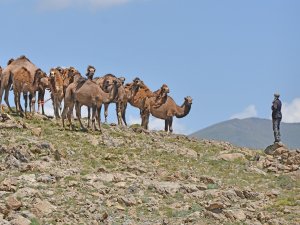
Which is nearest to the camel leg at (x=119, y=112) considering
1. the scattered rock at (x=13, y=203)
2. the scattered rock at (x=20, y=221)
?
the scattered rock at (x=13, y=203)

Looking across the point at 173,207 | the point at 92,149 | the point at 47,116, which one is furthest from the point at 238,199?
the point at 47,116

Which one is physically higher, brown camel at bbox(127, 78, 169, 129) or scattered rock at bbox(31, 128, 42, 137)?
brown camel at bbox(127, 78, 169, 129)

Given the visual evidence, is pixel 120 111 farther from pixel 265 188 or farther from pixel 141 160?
pixel 265 188

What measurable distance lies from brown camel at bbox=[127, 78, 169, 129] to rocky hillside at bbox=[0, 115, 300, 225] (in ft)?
21.1

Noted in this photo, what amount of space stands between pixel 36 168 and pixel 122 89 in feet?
40.8

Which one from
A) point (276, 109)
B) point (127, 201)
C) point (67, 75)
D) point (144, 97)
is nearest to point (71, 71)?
point (67, 75)

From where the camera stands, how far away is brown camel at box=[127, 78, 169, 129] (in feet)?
110

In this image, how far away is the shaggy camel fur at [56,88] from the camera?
29.9m

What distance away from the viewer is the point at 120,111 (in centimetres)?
3256

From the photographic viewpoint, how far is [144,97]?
112ft

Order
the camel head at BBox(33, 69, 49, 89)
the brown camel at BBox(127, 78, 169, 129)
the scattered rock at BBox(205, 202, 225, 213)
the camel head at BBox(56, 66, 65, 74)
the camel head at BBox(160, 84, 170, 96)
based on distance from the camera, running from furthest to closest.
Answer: the camel head at BBox(160, 84, 170, 96)
the brown camel at BBox(127, 78, 169, 129)
the camel head at BBox(56, 66, 65, 74)
the camel head at BBox(33, 69, 49, 89)
the scattered rock at BBox(205, 202, 225, 213)

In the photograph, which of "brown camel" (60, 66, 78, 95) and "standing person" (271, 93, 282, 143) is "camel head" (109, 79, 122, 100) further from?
"standing person" (271, 93, 282, 143)

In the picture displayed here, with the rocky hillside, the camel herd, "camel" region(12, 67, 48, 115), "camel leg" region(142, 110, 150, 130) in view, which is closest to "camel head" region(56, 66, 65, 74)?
the camel herd

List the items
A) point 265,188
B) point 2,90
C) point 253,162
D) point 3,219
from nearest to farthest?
1. point 3,219
2. point 265,188
3. point 253,162
4. point 2,90
